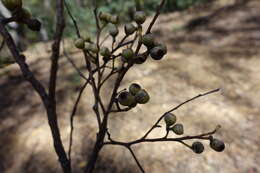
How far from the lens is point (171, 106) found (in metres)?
2.43

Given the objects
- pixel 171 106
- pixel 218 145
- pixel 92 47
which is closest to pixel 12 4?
pixel 92 47

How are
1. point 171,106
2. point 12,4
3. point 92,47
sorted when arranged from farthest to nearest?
point 171,106
point 92,47
point 12,4

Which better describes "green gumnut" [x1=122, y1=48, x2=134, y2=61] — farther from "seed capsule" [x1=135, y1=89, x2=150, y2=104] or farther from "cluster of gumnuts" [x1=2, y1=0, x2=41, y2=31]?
"cluster of gumnuts" [x1=2, y1=0, x2=41, y2=31]

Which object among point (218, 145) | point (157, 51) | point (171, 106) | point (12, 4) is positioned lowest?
point (171, 106)

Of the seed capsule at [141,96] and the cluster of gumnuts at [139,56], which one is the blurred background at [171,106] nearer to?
the cluster of gumnuts at [139,56]

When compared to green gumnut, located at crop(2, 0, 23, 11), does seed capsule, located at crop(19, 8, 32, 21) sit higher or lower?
lower

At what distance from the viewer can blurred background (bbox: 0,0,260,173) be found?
1.96 metres

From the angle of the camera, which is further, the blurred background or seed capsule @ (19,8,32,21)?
the blurred background

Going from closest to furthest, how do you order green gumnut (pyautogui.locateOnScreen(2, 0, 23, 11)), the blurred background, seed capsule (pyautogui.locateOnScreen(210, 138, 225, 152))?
green gumnut (pyautogui.locateOnScreen(2, 0, 23, 11)) → seed capsule (pyautogui.locateOnScreen(210, 138, 225, 152)) → the blurred background

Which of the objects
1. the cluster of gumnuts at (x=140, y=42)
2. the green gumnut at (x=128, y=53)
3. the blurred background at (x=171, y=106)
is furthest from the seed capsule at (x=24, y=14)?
the blurred background at (x=171, y=106)

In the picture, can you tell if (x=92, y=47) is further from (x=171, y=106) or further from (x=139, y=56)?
(x=171, y=106)

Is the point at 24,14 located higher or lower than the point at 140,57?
higher

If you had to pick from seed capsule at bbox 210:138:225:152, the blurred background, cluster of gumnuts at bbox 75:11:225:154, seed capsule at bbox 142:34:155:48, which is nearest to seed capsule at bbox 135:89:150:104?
cluster of gumnuts at bbox 75:11:225:154

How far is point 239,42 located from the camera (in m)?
3.33
